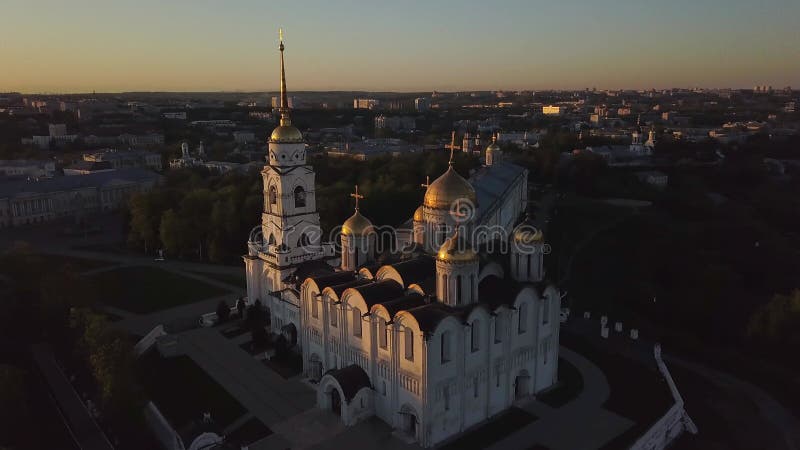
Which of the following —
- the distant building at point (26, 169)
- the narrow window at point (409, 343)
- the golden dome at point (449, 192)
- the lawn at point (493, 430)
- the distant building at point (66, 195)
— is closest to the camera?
the narrow window at point (409, 343)

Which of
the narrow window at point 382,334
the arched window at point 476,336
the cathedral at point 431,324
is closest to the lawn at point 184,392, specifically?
the cathedral at point 431,324

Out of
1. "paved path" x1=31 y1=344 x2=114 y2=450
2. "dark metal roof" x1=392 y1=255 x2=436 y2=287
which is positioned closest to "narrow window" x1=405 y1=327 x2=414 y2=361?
"dark metal roof" x1=392 y1=255 x2=436 y2=287

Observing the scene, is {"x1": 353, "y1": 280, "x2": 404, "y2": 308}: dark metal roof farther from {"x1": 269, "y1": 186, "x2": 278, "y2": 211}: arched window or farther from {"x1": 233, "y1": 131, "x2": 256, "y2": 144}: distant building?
{"x1": 233, "y1": 131, "x2": 256, "y2": 144}: distant building

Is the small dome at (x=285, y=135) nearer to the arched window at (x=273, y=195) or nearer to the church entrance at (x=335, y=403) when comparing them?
the arched window at (x=273, y=195)

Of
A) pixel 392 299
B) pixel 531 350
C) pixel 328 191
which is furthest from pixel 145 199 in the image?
pixel 531 350

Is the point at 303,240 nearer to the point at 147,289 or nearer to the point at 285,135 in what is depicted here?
the point at 285,135

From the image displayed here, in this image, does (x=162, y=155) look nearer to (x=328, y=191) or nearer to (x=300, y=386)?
(x=328, y=191)
